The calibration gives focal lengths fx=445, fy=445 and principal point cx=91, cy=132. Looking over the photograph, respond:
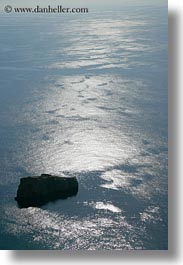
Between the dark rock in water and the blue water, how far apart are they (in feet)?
1.71

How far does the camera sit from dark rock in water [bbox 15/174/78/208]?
82.4 feet

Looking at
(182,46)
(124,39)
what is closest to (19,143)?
(182,46)

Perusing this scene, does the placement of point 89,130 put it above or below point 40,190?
below

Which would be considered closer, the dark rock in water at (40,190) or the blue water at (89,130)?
the blue water at (89,130)

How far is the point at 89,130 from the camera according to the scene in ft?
115

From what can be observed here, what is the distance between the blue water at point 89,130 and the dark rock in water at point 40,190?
52 cm

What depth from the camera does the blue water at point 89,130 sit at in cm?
2273

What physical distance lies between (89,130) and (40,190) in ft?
35.5

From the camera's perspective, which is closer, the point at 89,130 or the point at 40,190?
the point at 40,190

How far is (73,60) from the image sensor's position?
5297 centimetres

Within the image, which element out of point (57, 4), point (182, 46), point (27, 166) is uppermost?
point (57, 4)

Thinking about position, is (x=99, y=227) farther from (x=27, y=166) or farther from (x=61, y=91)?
(x=61, y=91)

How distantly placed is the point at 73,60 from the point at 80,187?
2862 cm

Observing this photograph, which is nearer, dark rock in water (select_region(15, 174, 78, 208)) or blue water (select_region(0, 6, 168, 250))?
blue water (select_region(0, 6, 168, 250))
